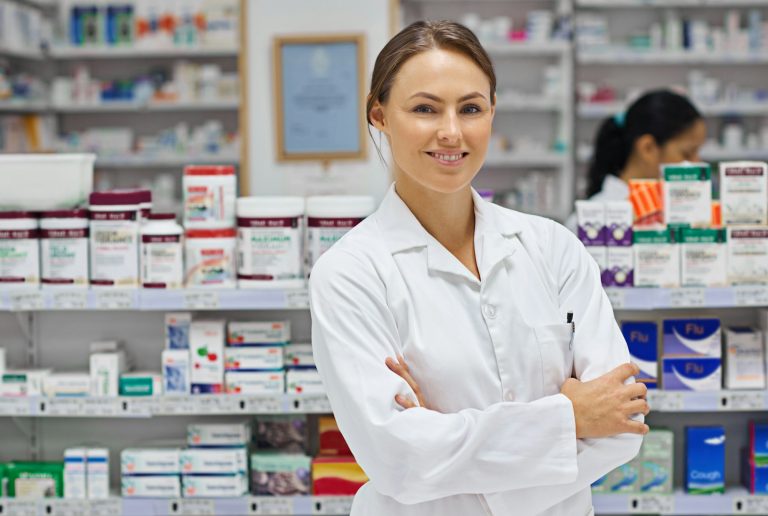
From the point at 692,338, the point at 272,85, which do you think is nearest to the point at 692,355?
the point at 692,338

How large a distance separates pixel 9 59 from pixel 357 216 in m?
5.13

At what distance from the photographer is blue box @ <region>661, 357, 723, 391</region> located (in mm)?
2705

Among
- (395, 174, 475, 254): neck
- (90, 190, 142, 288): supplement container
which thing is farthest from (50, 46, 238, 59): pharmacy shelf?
(395, 174, 475, 254): neck

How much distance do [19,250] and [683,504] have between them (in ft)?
6.67

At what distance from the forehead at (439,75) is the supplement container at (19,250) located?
56.1 inches

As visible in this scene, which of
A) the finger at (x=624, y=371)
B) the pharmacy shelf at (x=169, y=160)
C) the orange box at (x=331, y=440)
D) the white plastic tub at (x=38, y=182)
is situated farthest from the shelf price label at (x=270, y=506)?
the pharmacy shelf at (x=169, y=160)

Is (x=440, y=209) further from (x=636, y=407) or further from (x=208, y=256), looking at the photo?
(x=208, y=256)

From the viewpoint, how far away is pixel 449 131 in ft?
5.49

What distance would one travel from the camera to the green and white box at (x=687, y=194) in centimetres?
266

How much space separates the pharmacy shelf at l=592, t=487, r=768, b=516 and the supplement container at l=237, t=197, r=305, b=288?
1092 mm

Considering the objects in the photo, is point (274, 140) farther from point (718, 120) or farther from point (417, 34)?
point (417, 34)

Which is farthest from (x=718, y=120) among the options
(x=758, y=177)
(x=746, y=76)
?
(x=758, y=177)

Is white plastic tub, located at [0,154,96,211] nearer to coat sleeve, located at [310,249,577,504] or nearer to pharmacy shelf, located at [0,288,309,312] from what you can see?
pharmacy shelf, located at [0,288,309,312]

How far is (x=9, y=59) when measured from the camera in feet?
22.4
